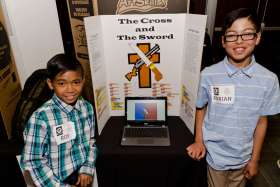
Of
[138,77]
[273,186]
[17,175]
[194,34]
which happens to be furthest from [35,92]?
[273,186]

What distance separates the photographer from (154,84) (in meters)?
1.49

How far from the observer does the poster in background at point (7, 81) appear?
4.68 ft

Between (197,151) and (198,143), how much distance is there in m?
0.05

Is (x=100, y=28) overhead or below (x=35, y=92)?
overhead

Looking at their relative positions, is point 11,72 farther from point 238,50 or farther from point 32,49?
point 238,50

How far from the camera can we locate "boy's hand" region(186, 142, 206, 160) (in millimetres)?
1229

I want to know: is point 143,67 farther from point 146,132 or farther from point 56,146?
point 56,146

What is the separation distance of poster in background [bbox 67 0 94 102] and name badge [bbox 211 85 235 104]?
2.61ft

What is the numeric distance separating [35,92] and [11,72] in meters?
0.30

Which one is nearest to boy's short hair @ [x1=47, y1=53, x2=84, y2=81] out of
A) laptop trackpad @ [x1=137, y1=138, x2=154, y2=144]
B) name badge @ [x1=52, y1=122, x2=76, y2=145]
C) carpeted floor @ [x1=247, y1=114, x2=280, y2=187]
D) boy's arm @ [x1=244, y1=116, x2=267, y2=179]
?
name badge @ [x1=52, y1=122, x2=76, y2=145]

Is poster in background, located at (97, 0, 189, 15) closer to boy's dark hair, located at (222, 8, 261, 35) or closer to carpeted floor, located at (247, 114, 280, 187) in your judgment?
boy's dark hair, located at (222, 8, 261, 35)

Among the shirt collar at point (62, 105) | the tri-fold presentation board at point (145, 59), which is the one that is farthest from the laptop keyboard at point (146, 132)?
the shirt collar at point (62, 105)

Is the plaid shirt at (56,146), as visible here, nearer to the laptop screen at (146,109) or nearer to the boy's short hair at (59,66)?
the boy's short hair at (59,66)

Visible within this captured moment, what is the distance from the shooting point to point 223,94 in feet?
3.62
